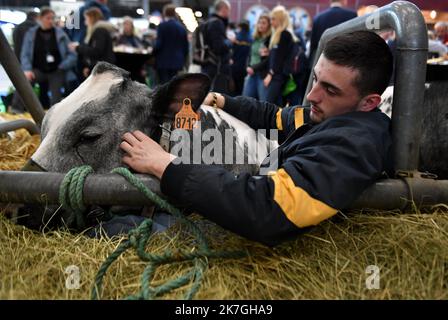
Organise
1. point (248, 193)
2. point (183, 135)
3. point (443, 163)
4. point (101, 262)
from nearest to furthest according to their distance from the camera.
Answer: point (248, 193)
point (101, 262)
point (183, 135)
point (443, 163)

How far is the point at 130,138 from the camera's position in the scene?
1902 millimetres

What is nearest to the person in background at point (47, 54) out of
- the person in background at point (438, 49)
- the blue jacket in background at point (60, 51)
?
the blue jacket in background at point (60, 51)

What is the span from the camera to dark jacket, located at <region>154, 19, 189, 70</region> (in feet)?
25.2

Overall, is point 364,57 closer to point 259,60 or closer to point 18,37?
point 259,60

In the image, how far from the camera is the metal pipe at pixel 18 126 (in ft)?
10.9

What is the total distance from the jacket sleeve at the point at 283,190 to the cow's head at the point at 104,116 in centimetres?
62

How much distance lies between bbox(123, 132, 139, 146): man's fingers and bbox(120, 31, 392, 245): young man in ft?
0.20

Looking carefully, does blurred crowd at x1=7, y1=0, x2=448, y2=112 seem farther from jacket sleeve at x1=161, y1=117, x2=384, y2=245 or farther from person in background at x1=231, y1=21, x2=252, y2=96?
jacket sleeve at x1=161, y1=117, x2=384, y2=245

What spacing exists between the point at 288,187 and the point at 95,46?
19.9ft

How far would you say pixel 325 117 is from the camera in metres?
1.79

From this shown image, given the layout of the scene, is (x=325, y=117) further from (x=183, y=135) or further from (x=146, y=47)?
(x=146, y=47)

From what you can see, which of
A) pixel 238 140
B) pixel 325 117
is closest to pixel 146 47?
pixel 238 140

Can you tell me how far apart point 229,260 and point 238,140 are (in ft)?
4.15
